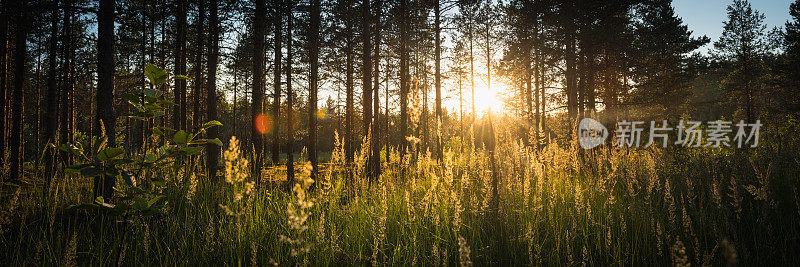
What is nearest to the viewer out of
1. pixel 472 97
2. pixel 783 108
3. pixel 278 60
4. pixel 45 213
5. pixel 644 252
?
pixel 644 252

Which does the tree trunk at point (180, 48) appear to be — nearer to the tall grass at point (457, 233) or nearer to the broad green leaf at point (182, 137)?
the tall grass at point (457, 233)

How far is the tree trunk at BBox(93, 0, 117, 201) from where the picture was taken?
147 inches

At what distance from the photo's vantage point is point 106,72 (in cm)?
389

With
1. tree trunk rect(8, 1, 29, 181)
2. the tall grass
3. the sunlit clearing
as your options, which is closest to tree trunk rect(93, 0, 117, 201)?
the tall grass

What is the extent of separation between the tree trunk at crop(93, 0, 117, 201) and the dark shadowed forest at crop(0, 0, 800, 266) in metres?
0.02

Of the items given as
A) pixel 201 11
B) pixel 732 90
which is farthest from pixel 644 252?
pixel 732 90

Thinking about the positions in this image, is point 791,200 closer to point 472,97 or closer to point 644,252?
point 644,252

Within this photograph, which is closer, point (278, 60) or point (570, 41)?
point (570, 41)

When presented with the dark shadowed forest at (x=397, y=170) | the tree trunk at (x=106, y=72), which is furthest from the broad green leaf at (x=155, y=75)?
the tree trunk at (x=106, y=72)

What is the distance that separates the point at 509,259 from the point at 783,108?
112 ft

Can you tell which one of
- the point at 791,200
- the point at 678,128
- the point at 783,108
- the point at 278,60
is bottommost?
the point at 791,200

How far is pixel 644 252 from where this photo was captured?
94.2 inches

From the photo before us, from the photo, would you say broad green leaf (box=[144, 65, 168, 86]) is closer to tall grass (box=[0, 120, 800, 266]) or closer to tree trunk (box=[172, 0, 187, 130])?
tall grass (box=[0, 120, 800, 266])

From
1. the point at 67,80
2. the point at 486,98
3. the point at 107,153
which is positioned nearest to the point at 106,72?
the point at 107,153
